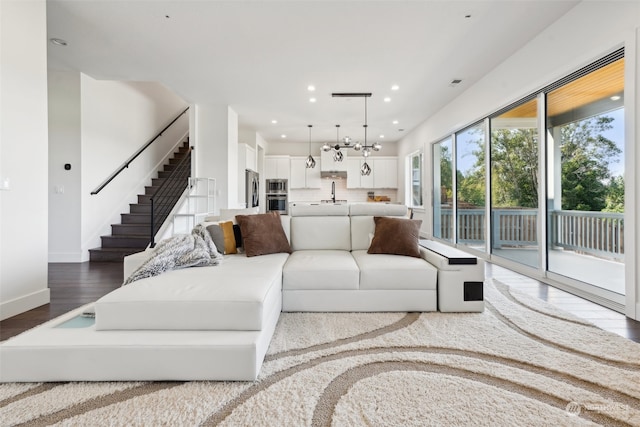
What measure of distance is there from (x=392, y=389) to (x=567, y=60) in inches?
143

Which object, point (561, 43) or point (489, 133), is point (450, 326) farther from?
point (489, 133)

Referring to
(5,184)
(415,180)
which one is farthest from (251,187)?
(5,184)

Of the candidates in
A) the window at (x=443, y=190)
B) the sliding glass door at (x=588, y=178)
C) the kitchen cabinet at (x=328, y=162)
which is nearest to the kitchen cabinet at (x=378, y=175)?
the kitchen cabinet at (x=328, y=162)

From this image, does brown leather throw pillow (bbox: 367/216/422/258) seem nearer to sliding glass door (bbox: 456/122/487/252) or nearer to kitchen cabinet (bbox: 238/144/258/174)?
sliding glass door (bbox: 456/122/487/252)

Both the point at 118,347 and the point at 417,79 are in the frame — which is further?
the point at 417,79

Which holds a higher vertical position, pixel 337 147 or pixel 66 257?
pixel 337 147

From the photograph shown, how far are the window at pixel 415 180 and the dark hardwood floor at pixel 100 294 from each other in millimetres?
4025

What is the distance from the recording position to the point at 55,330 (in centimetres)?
174

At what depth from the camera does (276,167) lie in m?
9.77

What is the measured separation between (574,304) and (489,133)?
2948 millimetres

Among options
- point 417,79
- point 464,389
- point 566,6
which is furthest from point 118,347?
point 417,79

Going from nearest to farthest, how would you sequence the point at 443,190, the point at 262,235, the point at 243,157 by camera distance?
the point at 262,235
the point at 443,190
the point at 243,157

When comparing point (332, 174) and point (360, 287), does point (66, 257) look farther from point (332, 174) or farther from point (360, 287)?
point (332, 174)

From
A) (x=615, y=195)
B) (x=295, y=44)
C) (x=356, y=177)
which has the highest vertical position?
(x=295, y=44)
